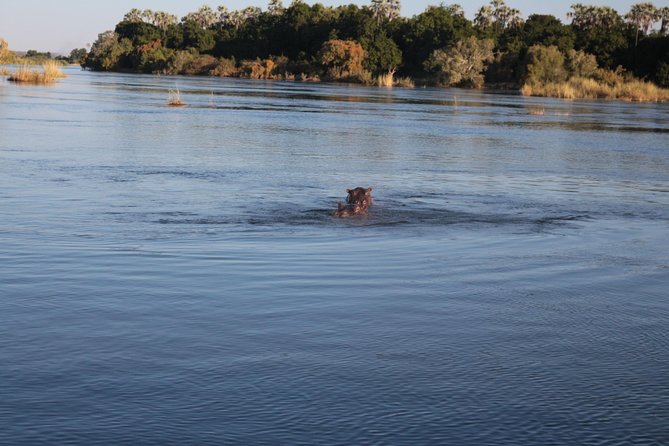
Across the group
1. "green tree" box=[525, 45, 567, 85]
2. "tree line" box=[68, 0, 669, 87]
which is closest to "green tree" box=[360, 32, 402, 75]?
"tree line" box=[68, 0, 669, 87]

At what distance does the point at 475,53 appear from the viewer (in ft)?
321

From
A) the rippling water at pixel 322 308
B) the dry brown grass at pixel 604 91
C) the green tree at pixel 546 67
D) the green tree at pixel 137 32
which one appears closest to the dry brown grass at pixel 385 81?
the green tree at pixel 546 67

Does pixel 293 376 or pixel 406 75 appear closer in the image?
pixel 293 376

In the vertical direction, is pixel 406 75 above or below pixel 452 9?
below

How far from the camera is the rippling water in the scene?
5902 mm

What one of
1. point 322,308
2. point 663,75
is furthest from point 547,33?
point 322,308

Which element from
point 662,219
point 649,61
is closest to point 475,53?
point 649,61

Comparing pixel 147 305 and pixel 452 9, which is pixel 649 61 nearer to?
pixel 452 9

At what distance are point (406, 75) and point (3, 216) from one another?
346ft

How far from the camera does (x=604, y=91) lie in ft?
262

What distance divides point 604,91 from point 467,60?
21700 mm

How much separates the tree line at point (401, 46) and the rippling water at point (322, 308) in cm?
7395

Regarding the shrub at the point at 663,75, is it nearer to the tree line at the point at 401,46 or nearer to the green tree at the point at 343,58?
the tree line at the point at 401,46

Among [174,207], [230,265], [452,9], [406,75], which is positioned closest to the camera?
[230,265]
